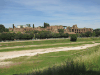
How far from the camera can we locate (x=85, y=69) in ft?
34.8

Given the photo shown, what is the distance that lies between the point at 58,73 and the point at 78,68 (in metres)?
2.52

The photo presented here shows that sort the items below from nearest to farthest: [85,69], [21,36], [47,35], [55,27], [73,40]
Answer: [85,69] → [73,40] → [21,36] → [47,35] → [55,27]

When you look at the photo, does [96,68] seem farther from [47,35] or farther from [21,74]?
[47,35]

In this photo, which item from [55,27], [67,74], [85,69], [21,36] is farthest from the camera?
[55,27]

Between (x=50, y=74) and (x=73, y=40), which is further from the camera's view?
(x=73, y=40)

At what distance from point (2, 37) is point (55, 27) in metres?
71.8

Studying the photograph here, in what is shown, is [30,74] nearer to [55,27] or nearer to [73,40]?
[73,40]

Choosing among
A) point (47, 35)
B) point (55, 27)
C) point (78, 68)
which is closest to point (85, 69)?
point (78, 68)

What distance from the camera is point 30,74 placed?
32.3 feet

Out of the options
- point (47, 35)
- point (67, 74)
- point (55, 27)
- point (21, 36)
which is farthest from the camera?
point (55, 27)

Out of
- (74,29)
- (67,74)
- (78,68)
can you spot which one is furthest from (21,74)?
(74,29)

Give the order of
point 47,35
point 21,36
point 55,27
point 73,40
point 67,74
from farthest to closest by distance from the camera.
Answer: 1. point 55,27
2. point 47,35
3. point 21,36
4. point 73,40
5. point 67,74

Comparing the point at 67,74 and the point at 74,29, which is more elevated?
the point at 74,29

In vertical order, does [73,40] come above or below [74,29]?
below
